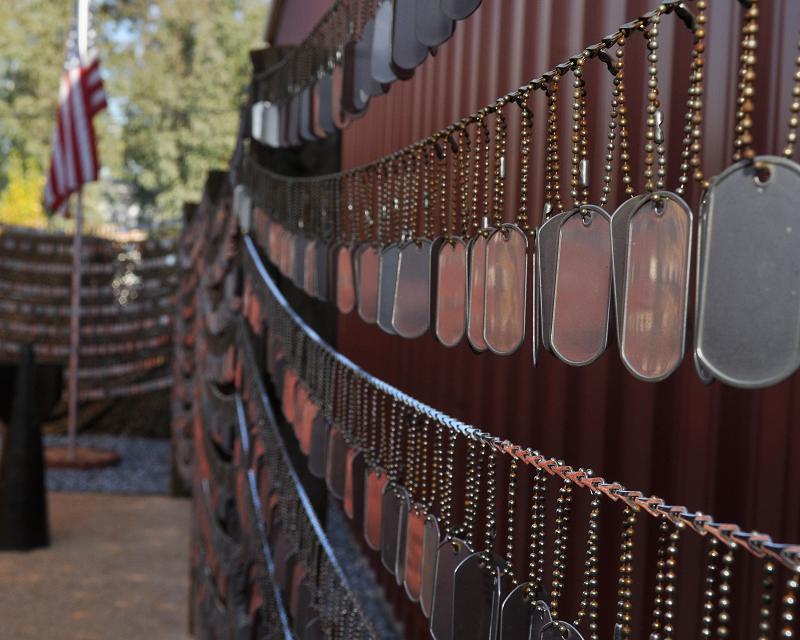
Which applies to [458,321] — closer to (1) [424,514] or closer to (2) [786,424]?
(1) [424,514]

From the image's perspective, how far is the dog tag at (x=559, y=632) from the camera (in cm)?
62

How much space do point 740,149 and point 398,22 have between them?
0.47m

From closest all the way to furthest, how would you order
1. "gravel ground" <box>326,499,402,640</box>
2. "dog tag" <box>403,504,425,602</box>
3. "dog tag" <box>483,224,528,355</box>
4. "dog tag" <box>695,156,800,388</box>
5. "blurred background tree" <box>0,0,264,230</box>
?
"dog tag" <box>695,156,800,388</box>
"dog tag" <box>483,224,528,355</box>
"dog tag" <box>403,504,425,602</box>
"gravel ground" <box>326,499,402,640</box>
"blurred background tree" <box>0,0,264,230</box>

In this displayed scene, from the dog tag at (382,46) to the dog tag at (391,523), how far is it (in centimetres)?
40

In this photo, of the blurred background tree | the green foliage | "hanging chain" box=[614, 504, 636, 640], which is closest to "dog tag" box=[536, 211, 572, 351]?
"hanging chain" box=[614, 504, 636, 640]

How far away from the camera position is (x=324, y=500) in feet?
7.16

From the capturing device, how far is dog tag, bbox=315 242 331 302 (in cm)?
130

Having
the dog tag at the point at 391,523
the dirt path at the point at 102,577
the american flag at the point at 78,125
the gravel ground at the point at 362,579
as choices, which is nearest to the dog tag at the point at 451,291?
the dog tag at the point at 391,523

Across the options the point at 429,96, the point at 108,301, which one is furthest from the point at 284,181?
the point at 108,301

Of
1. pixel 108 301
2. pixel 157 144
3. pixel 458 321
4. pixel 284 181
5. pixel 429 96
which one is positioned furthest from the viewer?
pixel 157 144

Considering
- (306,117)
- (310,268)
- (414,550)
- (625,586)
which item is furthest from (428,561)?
(306,117)

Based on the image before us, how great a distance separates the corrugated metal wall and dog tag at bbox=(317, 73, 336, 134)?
0.29m

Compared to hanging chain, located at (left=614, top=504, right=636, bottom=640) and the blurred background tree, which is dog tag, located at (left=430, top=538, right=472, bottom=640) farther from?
the blurred background tree

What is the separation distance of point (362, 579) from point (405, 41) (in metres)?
3.13
